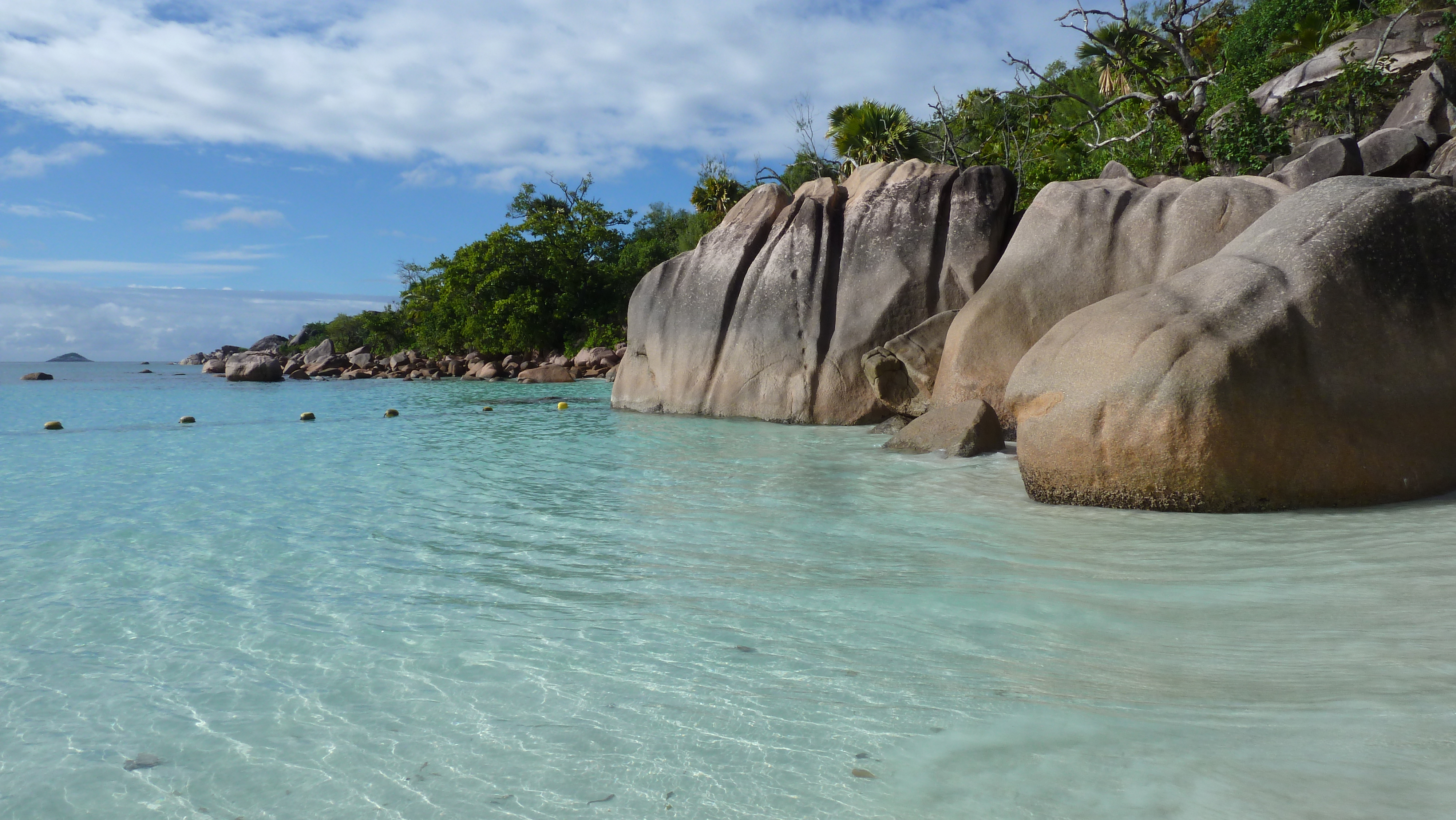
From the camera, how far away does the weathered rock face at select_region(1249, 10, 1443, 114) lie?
16.7 m

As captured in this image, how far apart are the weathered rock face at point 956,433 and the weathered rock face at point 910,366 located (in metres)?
0.91

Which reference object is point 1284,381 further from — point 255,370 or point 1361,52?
point 255,370

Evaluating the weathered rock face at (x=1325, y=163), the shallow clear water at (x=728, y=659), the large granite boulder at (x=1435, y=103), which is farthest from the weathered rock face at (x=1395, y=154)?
the shallow clear water at (x=728, y=659)

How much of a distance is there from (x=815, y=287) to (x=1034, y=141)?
13.8m

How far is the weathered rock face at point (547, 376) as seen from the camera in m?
26.6

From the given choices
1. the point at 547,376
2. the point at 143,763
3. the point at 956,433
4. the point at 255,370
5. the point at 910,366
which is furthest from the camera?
the point at 255,370

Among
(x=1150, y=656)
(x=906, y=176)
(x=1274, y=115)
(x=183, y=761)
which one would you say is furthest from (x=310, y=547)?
(x=1274, y=115)

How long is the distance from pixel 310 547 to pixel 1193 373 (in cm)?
509

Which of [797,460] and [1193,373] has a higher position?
[1193,373]

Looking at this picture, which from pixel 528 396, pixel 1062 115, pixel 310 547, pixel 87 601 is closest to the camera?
pixel 87 601

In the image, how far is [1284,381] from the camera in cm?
501

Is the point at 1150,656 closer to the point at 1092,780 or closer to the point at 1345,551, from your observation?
the point at 1092,780

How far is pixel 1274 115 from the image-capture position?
16.4m

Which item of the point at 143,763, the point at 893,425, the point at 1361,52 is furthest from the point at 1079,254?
the point at 1361,52
